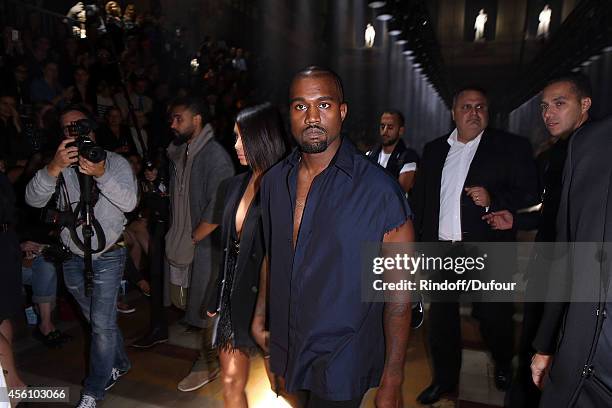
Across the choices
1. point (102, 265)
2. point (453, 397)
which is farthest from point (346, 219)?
point (453, 397)

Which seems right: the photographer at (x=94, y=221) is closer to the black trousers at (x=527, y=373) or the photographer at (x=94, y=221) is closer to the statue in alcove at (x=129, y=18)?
the black trousers at (x=527, y=373)

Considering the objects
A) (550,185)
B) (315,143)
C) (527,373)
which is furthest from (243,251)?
(550,185)

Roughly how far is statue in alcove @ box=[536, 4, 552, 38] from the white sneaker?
14799mm

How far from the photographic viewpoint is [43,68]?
620 centimetres

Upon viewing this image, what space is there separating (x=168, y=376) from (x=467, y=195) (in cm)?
229

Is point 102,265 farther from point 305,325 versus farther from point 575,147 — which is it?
point 575,147

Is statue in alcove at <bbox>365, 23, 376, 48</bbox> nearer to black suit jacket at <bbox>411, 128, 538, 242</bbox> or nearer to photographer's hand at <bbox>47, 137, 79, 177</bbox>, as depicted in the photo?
black suit jacket at <bbox>411, 128, 538, 242</bbox>

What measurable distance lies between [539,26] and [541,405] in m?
15.5

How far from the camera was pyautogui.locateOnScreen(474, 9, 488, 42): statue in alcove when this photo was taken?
14.9m

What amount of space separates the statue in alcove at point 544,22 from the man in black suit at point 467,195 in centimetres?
1292

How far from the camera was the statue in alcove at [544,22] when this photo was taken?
518 inches

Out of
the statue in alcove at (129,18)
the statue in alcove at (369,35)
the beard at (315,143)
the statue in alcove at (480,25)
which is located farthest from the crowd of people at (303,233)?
the statue in alcove at (480,25)

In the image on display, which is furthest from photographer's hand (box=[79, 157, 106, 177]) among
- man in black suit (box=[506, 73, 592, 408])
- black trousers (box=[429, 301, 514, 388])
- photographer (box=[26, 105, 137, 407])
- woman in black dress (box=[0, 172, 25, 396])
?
man in black suit (box=[506, 73, 592, 408])

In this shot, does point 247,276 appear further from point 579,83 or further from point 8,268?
A: point 579,83
